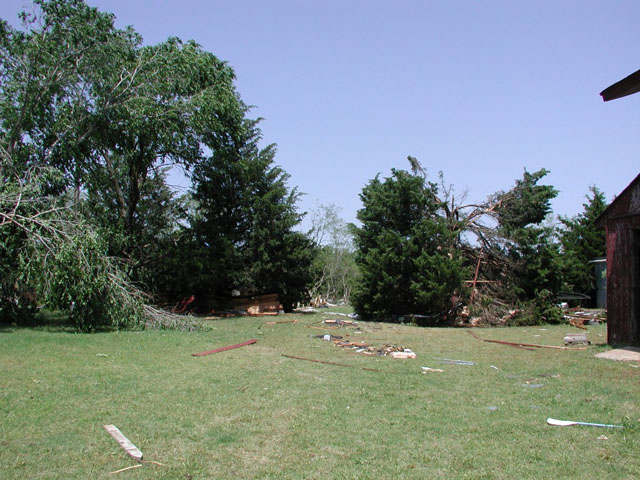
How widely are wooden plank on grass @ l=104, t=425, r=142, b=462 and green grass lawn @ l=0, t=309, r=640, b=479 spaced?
60 millimetres

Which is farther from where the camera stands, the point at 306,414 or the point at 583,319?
the point at 583,319

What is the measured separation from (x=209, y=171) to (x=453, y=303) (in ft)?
36.1

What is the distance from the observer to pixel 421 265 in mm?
17953

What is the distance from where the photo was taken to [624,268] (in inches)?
423

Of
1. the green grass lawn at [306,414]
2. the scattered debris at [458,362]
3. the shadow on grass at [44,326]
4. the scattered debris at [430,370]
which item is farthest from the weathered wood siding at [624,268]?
the shadow on grass at [44,326]

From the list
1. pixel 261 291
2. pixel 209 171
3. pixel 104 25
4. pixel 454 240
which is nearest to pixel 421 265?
pixel 454 240

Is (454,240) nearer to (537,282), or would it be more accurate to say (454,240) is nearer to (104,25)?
(537,282)

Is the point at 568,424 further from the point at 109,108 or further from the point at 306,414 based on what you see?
the point at 109,108

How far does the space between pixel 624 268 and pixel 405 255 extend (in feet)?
27.8

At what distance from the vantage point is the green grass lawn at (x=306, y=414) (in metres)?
4.12

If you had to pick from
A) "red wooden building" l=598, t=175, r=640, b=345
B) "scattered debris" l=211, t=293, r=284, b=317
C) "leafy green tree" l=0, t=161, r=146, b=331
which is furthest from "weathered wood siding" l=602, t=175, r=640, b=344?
"scattered debris" l=211, t=293, r=284, b=317

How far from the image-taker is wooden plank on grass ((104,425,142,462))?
13.9 ft

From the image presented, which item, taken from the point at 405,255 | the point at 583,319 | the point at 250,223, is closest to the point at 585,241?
the point at 583,319

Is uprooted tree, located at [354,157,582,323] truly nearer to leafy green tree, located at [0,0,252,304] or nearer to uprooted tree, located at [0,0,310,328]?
uprooted tree, located at [0,0,310,328]
